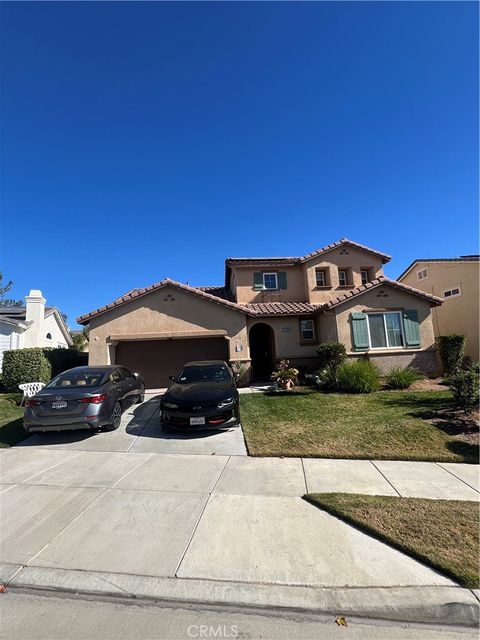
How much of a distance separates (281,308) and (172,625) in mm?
14266

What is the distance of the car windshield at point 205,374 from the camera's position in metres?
9.52

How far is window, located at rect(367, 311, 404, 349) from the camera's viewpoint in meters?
14.9

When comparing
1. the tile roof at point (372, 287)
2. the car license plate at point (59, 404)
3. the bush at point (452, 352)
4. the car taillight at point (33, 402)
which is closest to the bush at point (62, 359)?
the car taillight at point (33, 402)

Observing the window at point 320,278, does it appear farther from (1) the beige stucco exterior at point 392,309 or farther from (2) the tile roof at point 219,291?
(2) the tile roof at point 219,291

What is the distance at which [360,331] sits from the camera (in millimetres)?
14680

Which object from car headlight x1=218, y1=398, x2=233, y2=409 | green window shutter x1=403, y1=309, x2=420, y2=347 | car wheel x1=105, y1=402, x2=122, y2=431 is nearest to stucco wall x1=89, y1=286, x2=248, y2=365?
car wheel x1=105, y1=402, x2=122, y2=431

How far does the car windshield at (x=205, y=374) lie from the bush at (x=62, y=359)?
27.5ft

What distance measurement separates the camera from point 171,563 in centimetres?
337

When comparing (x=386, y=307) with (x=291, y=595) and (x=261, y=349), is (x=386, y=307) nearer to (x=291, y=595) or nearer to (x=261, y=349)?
(x=261, y=349)

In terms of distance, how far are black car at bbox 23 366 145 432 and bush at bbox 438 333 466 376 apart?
13.6m

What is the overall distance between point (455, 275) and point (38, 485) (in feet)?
67.1

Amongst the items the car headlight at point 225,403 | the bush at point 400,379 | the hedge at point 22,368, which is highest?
the hedge at point 22,368

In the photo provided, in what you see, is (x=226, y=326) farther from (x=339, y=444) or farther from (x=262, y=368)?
(x=339, y=444)

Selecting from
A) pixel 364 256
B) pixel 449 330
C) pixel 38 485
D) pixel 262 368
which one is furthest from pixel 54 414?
pixel 449 330
